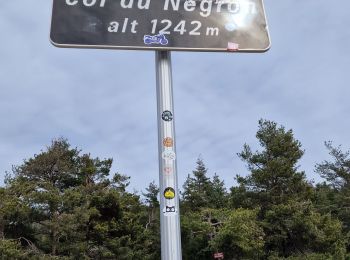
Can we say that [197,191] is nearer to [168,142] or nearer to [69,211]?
[69,211]

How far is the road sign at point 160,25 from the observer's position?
3482 millimetres

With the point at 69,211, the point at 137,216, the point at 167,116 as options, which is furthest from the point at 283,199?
the point at 167,116

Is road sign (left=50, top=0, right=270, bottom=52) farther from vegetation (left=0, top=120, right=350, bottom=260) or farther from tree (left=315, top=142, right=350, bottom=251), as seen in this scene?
tree (left=315, top=142, right=350, bottom=251)

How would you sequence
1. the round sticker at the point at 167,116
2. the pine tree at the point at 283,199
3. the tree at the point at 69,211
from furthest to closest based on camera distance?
the pine tree at the point at 283,199 < the tree at the point at 69,211 < the round sticker at the point at 167,116

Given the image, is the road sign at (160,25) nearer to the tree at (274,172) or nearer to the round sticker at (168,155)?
the round sticker at (168,155)

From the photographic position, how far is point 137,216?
2348 centimetres

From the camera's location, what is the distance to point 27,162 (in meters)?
22.6

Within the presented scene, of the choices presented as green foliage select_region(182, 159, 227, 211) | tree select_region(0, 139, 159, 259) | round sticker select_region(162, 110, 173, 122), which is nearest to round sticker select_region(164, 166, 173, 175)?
round sticker select_region(162, 110, 173, 122)

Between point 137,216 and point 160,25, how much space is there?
20.7 meters

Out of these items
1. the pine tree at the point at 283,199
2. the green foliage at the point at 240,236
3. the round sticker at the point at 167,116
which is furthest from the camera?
the pine tree at the point at 283,199

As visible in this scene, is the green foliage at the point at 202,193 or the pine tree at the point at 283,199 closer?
the pine tree at the point at 283,199

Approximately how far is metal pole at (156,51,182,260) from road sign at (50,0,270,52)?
0.25 metres

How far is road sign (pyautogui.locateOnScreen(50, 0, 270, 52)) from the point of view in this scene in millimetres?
3482

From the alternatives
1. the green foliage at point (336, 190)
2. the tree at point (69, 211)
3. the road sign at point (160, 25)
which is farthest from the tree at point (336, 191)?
the road sign at point (160, 25)
